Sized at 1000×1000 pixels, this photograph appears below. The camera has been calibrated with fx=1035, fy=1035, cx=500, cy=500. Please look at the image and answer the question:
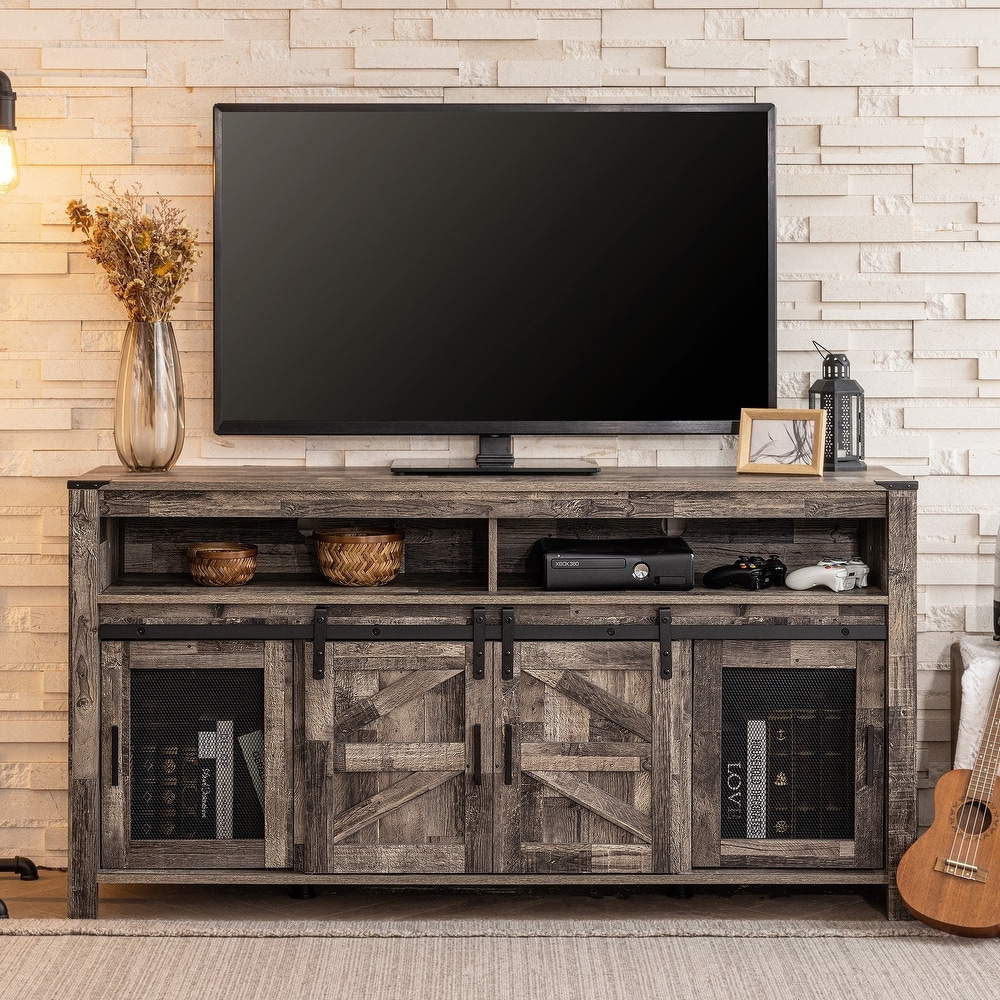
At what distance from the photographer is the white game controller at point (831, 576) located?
7.48ft

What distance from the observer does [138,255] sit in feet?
7.64

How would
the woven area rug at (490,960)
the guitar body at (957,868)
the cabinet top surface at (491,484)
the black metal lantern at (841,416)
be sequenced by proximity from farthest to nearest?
the black metal lantern at (841,416)
the cabinet top surface at (491,484)
the guitar body at (957,868)
the woven area rug at (490,960)

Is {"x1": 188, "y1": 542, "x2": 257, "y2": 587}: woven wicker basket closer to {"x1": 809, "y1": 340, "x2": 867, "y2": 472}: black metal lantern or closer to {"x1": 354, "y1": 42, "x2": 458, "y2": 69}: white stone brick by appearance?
{"x1": 354, "y1": 42, "x2": 458, "y2": 69}: white stone brick

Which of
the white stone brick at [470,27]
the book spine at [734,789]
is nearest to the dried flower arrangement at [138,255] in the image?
the white stone brick at [470,27]

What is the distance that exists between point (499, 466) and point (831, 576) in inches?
31.5

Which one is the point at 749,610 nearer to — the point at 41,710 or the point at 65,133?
the point at 41,710

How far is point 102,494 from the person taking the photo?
2.25 meters

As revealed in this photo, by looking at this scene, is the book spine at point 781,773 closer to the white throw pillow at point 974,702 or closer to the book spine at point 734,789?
the book spine at point 734,789

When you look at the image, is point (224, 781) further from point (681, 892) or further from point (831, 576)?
point (831, 576)

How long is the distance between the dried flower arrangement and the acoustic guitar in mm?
2056

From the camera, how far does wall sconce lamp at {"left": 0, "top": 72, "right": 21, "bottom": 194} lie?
241 cm

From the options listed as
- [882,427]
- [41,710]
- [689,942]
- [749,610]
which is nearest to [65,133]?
[41,710]

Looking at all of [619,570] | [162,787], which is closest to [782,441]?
[619,570]

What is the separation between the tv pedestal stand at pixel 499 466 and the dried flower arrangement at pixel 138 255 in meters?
0.67
